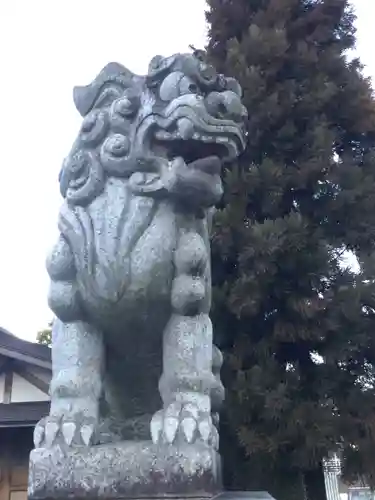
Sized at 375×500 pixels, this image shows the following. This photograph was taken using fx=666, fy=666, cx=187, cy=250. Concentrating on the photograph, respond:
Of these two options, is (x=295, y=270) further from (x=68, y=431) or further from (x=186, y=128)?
(x=68, y=431)

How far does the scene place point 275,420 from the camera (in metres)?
4.88

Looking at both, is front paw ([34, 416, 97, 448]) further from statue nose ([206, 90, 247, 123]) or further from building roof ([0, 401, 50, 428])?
building roof ([0, 401, 50, 428])

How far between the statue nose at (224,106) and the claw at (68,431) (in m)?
1.16

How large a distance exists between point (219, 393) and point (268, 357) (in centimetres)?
288

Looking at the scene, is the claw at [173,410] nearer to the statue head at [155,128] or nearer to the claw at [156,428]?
the claw at [156,428]

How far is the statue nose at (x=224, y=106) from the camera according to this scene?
238cm

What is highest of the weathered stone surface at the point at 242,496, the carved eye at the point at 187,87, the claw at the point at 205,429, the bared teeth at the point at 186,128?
the carved eye at the point at 187,87

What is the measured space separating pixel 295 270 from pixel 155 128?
10.6 ft

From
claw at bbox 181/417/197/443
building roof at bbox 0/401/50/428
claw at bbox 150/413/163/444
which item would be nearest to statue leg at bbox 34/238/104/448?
claw at bbox 150/413/163/444

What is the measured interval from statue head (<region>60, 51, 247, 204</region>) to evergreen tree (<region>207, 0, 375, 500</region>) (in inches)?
113

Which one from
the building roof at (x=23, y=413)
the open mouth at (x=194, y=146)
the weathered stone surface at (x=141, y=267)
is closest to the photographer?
the weathered stone surface at (x=141, y=267)

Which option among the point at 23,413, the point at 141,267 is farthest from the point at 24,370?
the point at 141,267

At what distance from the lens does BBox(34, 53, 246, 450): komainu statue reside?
228cm

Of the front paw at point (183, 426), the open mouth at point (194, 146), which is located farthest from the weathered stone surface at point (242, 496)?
the open mouth at point (194, 146)
